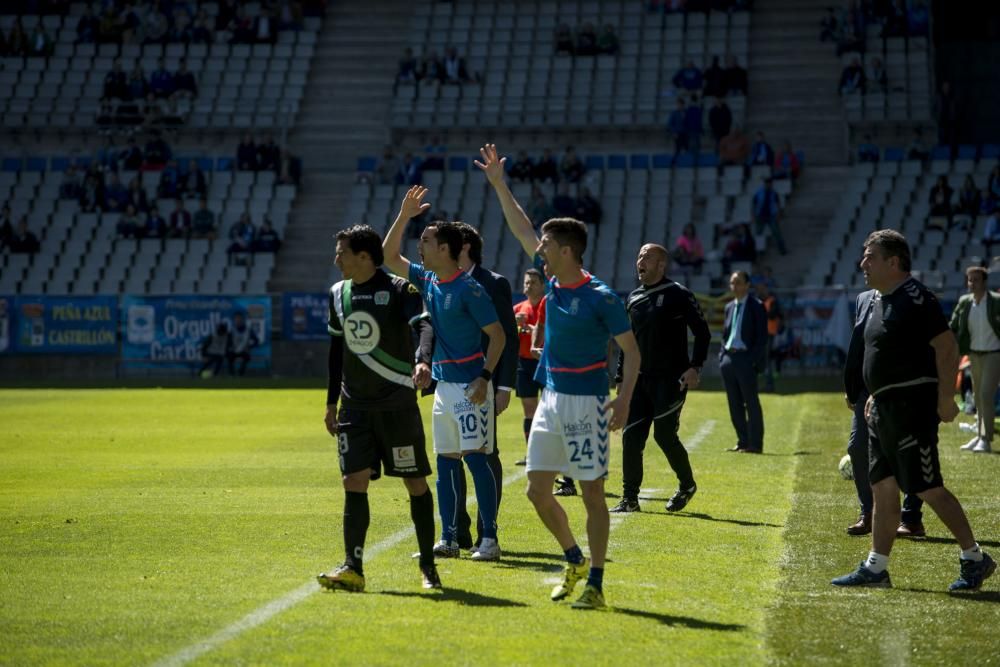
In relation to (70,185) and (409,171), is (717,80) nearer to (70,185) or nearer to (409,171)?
(409,171)

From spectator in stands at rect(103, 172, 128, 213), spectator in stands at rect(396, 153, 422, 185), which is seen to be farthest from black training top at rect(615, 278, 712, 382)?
spectator in stands at rect(103, 172, 128, 213)

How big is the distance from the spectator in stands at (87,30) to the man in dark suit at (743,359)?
34936 millimetres

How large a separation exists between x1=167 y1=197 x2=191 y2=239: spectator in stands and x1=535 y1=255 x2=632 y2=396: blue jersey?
3411cm

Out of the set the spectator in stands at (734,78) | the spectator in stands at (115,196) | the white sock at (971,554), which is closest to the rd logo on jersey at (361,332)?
the white sock at (971,554)

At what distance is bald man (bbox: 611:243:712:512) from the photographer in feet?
41.8

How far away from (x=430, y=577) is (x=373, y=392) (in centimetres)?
108

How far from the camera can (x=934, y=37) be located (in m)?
46.0

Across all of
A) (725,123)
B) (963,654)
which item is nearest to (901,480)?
(963,654)

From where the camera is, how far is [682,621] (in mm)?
7898

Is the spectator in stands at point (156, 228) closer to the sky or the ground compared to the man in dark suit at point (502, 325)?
closer to the sky

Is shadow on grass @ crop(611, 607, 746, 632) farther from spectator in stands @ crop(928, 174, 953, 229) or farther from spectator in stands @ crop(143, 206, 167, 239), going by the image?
spectator in stands @ crop(143, 206, 167, 239)

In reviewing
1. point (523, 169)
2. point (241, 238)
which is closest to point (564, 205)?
point (523, 169)

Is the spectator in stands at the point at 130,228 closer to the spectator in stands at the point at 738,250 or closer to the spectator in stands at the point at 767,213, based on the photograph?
the spectator in stands at the point at 738,250

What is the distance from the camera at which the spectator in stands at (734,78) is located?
43.0 metres
